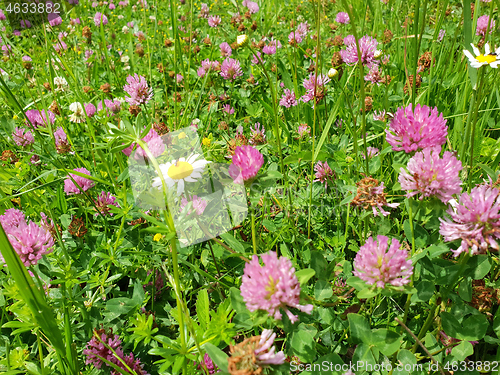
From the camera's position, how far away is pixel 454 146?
62.6 inches

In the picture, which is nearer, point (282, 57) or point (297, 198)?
point (297, 198)

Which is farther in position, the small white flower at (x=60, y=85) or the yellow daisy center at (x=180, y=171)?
the small white flower at (x=60, y=85)

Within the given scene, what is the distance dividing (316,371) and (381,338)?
0.19 meters

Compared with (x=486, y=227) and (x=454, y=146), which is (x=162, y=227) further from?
(x=454, y=146)

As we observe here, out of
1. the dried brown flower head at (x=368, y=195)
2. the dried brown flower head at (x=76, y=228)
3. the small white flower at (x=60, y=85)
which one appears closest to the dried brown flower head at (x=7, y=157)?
the small white flower at (x=60, y=85)

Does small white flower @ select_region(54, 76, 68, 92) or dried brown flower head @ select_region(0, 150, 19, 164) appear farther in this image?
small white flower @ select_region(54, 76, 68, 92)

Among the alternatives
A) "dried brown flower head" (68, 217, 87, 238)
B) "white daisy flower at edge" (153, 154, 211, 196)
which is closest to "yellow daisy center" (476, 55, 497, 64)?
"white daisy flower at edge" (153, 154, 211, 196)

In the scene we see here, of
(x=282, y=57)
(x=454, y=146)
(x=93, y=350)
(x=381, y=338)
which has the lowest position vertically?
(x=93, y=350)

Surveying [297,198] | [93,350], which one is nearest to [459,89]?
[297,198]

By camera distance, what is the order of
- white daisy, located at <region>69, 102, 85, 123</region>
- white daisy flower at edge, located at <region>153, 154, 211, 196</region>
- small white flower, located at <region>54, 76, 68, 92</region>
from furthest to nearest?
small white flower, located at <region>54, 76, 68, 92</region>, white daisy, located at <region>69, 102, 85, 123</region>, white daisy flower at edge, located at <region>153, 154, 211, 196</region>

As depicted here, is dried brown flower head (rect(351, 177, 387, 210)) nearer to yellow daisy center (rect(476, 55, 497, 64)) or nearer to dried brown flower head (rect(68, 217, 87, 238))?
yellow daisy center (rect(476, 55, 497, 64))

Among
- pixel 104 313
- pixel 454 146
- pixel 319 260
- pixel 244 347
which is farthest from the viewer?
pixel 454 146

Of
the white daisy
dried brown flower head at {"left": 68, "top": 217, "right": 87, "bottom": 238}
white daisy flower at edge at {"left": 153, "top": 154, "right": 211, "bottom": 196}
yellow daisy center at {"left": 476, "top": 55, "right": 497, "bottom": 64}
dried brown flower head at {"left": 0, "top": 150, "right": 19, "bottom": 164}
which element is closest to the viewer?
yellow daisy center at {"left": 476, "top": 55, "right": 497, "bottom": 64}

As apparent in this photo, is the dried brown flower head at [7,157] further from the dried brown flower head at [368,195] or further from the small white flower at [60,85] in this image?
the dried brown flower head at [368,195]
